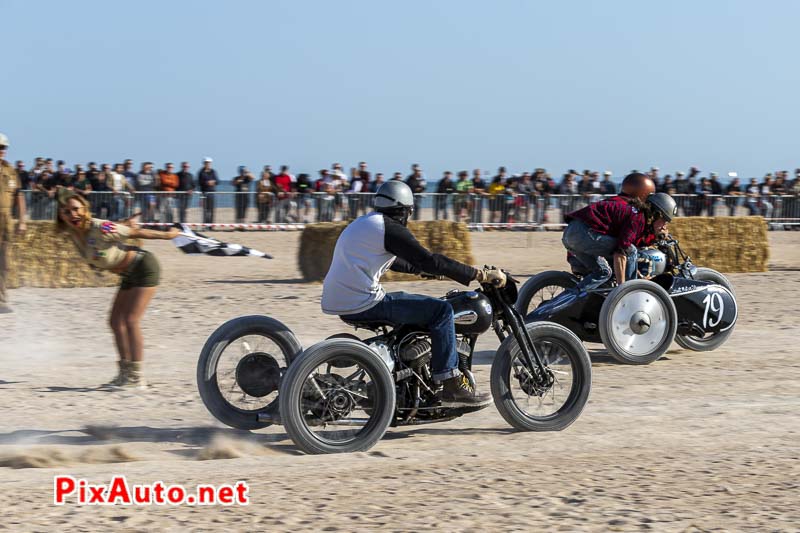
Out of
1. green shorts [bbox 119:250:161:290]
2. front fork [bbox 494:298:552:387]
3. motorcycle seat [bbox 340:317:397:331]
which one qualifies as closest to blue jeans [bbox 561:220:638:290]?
front fork [bbox 494:298:552:387]

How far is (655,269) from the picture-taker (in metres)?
10.8

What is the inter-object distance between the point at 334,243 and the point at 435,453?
10713 millimetres

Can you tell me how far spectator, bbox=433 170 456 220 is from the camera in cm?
2667

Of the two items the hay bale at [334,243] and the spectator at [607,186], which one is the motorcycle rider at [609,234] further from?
the spectator at [607,186]

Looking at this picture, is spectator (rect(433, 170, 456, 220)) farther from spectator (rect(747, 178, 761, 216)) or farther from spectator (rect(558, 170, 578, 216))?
spectator (rect(747, 178, 761, 216))

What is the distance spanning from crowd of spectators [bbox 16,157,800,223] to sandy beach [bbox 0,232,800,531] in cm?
1240

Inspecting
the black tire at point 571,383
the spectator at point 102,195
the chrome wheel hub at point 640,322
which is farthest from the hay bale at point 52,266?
the black tire at point 571,383

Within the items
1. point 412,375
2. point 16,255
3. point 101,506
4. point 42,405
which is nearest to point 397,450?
point 412,375

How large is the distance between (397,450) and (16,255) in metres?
10.8

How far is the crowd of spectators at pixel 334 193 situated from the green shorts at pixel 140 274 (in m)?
14.7

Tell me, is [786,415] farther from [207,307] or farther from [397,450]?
[207,307]

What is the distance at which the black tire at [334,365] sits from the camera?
21.1ft

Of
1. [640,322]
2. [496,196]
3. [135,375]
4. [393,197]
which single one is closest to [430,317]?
[393,197]

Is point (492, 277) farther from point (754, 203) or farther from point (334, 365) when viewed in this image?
point (754, 203)
